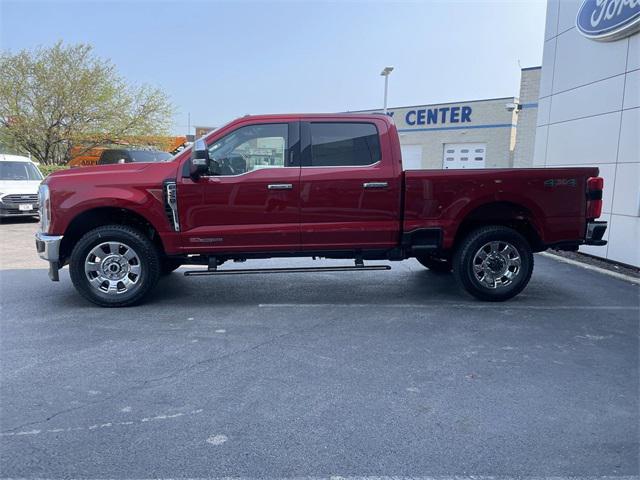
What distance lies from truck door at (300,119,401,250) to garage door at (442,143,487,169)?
2112 centimetres

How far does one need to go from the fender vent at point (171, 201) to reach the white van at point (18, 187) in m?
9.83

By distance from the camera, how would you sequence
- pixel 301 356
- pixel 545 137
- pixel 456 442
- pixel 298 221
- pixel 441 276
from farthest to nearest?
pixel 545 137
pixel 441 276
pixel 298 221
pixel 301 356
pixel 456 442

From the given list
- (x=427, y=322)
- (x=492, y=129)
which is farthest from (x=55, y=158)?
(x=427, y=322)

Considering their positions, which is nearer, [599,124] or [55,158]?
[599,124]


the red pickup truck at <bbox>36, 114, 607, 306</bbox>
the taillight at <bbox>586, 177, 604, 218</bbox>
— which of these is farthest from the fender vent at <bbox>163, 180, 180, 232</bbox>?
the taillight at <bbox>586, 177, 604, 218</bbox>

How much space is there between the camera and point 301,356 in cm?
429

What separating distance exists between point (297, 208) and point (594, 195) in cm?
350

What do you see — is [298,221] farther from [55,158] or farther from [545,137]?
[55,158]

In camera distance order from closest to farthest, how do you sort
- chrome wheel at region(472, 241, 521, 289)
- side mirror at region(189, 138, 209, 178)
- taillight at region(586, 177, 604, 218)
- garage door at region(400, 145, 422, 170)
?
side mirror at region(189, 138, 209, 178), taillight at region(586, 177, 604, 218), chrome wheel at region(472, 241, 521, 289), garage door at region(400, 145, 422, 170)

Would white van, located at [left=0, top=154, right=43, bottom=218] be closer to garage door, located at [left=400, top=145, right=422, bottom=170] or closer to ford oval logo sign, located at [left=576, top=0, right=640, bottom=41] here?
ford oval logo sign, located at [left=576, top=0, right=640, bottom=41]

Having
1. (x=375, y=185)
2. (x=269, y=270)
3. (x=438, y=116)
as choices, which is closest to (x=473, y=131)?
(x=438, y=116)

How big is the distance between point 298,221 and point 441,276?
9.22ft

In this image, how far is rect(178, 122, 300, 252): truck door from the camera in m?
5.53

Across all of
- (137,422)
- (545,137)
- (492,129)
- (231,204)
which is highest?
(492,129)
